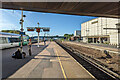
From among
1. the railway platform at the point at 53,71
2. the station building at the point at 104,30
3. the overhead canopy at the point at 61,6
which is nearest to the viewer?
the railway platform at the point at 53,71

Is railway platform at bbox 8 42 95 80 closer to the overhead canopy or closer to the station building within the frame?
the overhead canopy

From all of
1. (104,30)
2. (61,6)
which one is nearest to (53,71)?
(61,6)

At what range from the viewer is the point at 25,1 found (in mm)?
5848

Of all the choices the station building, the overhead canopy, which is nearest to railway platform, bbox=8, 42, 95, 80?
the overhead canopy

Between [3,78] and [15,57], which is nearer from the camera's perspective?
[3,78]

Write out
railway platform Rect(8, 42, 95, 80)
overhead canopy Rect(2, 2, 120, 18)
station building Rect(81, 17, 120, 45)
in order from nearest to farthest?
railway platform Rect(8, 42, 95, 80) → overhead canopy Rect(2, 2, 120, 18) → station building Rect(81, 17, 120, 45)

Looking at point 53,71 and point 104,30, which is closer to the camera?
point 53,71

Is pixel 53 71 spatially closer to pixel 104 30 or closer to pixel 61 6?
pixel 61 6

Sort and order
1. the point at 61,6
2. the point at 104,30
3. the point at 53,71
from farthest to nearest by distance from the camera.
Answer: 1. the point at 104,30
2. the point at 61,6
3. the point at 53,71

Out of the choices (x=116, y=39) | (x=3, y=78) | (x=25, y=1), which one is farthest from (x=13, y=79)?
(x=116, y=39)

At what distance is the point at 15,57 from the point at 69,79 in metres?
7.60

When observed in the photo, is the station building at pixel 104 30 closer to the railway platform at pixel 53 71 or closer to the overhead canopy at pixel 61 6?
the overhead canopy at pixel 61 6

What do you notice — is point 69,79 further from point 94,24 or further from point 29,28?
point 94,24

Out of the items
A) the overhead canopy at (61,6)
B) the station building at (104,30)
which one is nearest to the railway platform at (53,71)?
the overhead canopy at (61,6)
